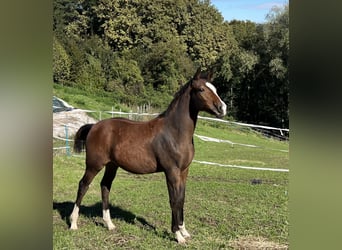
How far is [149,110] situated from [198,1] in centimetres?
55

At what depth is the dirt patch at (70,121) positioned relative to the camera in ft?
6.14

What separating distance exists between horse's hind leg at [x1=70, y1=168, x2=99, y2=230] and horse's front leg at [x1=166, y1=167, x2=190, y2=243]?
0.36 metres

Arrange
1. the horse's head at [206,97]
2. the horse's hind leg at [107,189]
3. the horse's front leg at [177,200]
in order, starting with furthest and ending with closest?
1. the horse's hind leg at [107,189]
2. the horse's front leg at [177,200]
3. the horse's head at [206,97]

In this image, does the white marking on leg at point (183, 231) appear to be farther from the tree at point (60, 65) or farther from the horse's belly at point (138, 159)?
the tree at point (60, 65)

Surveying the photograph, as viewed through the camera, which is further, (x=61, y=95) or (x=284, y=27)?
(x=61, y=95)

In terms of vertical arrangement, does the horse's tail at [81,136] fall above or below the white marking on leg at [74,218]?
above

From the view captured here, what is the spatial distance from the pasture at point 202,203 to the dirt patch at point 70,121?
6cm

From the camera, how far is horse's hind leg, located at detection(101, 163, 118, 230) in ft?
6.07

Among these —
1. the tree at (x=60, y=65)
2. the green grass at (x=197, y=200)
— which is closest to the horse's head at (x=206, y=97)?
the green grass at (x=197, y=200)

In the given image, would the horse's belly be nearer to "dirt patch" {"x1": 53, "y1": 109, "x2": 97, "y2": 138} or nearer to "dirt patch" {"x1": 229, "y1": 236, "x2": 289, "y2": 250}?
"dirt patch" {"x1": 53, "y1": 109, "x2": 97, "y2": 138}
